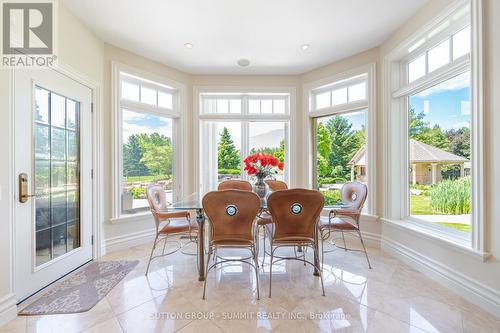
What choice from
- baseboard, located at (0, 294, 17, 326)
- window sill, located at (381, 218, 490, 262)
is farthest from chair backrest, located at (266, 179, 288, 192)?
baseboard, located at (0, 294, 17, 326)

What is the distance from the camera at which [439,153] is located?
98.9 inches

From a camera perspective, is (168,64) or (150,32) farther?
(168,64)

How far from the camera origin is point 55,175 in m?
2.36

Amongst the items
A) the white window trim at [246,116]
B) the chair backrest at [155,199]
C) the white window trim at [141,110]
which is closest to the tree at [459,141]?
the white window trim at [246,116]

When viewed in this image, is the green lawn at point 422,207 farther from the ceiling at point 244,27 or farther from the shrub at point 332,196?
the ceiling at point 244,27

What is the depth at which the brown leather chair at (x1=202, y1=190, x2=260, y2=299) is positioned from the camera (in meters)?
2.03

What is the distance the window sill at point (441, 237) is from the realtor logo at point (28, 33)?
401 cm

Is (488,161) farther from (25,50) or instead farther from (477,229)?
(25,50)

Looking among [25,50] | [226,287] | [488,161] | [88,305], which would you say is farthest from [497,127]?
[25,50]

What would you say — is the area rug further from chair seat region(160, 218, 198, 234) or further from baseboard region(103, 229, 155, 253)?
chair seat region(160, 218, 198, 234)

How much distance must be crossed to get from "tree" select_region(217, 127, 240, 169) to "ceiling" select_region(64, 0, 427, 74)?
1.23m

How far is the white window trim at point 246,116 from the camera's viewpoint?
4059 millimetres

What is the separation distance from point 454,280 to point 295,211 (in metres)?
1.56

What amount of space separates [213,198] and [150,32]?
227 cm
